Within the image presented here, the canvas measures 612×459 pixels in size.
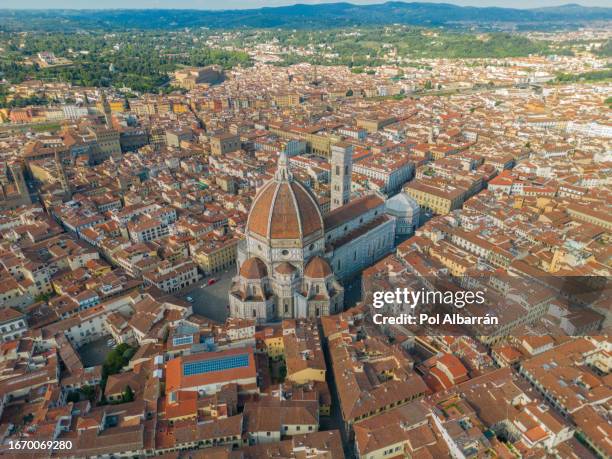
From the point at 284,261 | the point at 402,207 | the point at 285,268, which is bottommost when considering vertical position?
the point at 402,207

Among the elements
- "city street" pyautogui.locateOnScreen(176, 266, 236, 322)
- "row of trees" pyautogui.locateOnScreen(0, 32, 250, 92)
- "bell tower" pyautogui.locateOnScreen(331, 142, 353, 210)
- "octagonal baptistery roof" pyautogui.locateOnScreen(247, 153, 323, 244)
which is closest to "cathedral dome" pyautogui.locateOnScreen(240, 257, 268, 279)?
"octagonal baptistery roof" pyautogui.locateOnScreen(247, 153, 323, 244)

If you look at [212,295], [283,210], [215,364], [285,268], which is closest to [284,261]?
[285,268]

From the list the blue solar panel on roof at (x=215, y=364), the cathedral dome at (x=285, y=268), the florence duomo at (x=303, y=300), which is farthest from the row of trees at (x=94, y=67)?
the blue solar panel on roof at (x=215, y=364)

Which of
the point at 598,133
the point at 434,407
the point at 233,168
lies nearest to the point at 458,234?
the point at 434,407

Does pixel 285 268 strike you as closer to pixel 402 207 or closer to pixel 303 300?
pixel 303 300

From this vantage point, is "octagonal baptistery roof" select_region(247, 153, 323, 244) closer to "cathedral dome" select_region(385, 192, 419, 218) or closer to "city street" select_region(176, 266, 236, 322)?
"city street" select_region(176, 266, 236, 322)

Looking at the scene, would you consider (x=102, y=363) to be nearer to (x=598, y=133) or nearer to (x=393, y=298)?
(x=393, y=298)
